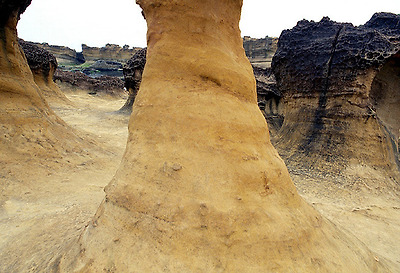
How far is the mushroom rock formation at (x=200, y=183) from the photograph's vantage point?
1275mm

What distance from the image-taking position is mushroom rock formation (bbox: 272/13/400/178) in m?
4.91

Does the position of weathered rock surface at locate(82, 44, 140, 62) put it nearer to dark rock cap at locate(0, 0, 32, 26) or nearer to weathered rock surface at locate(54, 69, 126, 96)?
weathered rock surface at locate(54, 69, 126, 96)

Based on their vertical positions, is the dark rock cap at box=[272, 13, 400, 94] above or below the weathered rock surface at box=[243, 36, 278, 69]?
below

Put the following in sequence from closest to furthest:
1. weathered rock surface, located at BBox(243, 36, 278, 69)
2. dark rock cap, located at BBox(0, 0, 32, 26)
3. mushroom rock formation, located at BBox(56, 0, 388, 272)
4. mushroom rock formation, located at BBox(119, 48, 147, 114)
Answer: mushroom rock formation, located at BBox(56, 0, 388, 272) < dark rock cap, located at BBox(0, 0, 32, 26) < mushroom rock formation, located at BBox(119, 48, 147, 114) < weathered rock surface, located at BBox(243, 36, 278, 69)

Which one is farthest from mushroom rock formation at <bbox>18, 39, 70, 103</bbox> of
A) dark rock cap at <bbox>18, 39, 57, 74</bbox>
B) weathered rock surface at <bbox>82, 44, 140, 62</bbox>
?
weathered rock surface at <bbox>82, 44, 140, 62</bbox>

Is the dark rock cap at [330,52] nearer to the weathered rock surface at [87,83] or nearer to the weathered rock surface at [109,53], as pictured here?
the weathered rock surface at [87,83]

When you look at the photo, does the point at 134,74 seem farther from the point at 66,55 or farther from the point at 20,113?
the point at 66,55

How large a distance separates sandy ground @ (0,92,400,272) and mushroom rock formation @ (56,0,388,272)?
0.59 m

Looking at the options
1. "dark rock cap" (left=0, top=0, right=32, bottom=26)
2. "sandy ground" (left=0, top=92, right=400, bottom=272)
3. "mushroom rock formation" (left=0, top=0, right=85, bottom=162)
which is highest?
"dark rock cap" (left=0, top=0, right=32, bottom=26)

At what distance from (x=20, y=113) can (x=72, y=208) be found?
8.05ft

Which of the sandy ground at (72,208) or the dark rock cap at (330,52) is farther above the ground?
the dark rock cap at (330,52)

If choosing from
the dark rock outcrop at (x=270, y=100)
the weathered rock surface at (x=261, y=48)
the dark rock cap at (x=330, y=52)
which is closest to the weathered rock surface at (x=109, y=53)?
the weathered rock surface at (x=261, y=48)

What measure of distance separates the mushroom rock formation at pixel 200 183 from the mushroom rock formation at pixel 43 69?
37.0 feet

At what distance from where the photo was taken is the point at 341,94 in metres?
5.21
